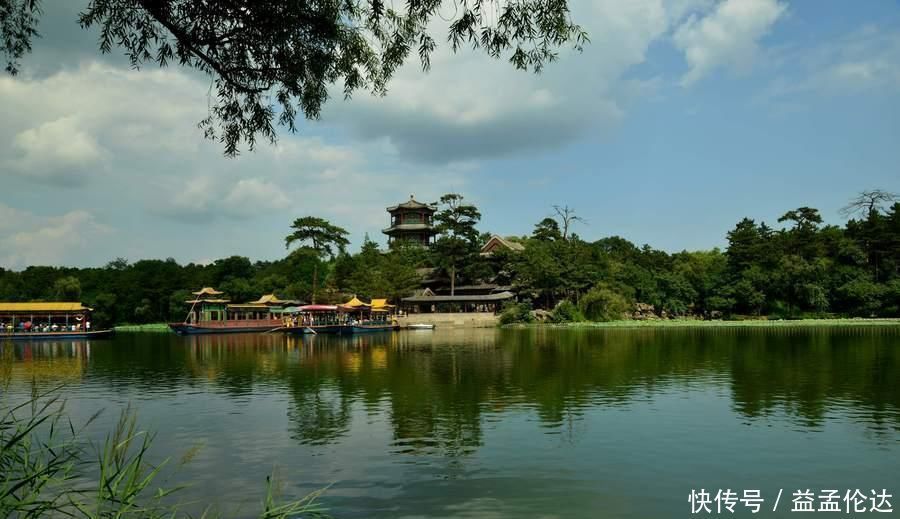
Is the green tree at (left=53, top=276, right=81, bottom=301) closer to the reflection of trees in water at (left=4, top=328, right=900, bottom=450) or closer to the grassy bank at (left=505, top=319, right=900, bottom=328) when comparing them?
the reflection of trees in water at (left=4, top=328, right=900, bottom=450)

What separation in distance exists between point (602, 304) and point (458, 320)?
11664 millimetres

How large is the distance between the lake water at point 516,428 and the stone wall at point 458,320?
98.2 feet

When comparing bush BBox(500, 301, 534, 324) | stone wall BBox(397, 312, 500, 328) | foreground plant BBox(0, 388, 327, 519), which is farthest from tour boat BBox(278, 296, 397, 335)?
foreground plant BBox(0, 388, 327, 519)

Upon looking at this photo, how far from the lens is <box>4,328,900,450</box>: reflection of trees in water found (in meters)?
12.4

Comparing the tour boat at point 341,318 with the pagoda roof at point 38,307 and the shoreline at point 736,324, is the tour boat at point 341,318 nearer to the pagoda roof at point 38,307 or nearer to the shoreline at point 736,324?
the shoreline at point 736,324

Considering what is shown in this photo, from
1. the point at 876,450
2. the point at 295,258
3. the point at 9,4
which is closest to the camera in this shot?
the point at 9,4

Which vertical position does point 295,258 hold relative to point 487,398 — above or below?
above

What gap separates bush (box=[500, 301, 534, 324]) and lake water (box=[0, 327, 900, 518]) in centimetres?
2824

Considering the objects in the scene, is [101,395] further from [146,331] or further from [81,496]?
[146,331]

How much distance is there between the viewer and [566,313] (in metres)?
51.4

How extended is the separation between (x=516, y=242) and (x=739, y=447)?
189ft

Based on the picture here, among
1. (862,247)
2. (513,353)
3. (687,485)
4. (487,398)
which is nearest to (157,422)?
(487,398)

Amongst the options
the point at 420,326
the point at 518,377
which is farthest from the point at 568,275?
the point at 518,377

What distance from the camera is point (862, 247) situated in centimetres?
5147
